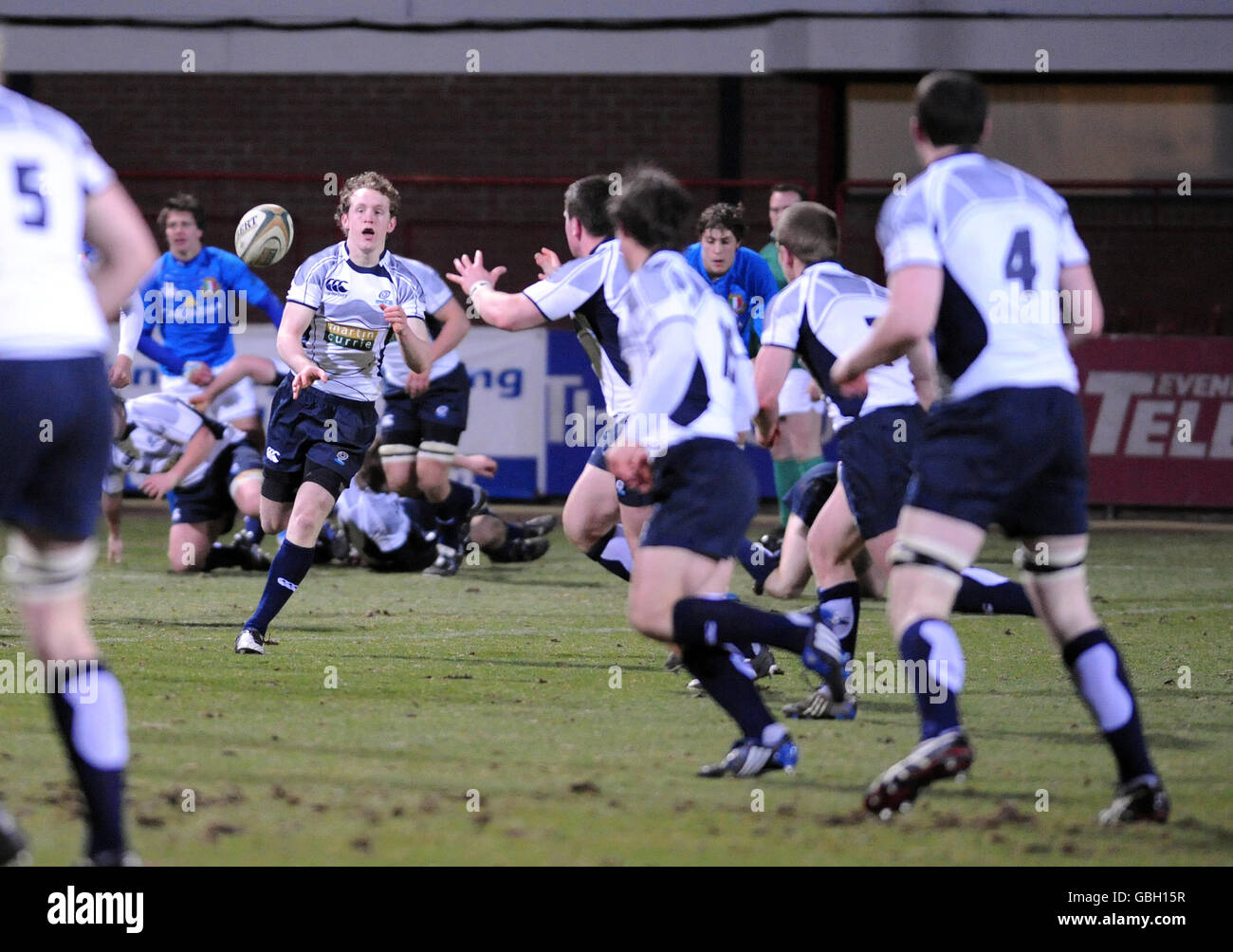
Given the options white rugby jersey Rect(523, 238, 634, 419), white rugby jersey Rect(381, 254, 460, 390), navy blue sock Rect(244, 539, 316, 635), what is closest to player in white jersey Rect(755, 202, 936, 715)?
white rugby jersey Rect(523, 238, 634, 419)

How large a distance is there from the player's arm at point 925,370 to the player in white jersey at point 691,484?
1.85 ft

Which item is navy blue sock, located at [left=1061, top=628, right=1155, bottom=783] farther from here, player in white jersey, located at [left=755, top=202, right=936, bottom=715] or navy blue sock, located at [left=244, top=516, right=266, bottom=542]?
navy blue sock, located at [left=244, top=516, right=266, bottom=542]

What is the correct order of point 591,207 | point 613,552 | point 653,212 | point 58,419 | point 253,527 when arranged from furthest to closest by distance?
point 253,527, point 613,552, point 591,207, point 653,212, point 58,419

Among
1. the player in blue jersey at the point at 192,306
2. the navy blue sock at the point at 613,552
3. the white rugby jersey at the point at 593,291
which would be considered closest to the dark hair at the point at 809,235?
the white rugby jersey at the point at 593,291

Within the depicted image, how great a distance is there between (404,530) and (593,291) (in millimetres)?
5332

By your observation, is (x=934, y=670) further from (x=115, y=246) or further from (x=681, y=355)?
(x=115, y=246)

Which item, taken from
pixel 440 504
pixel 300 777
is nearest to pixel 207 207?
pixel 440 504

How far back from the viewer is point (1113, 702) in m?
5.05

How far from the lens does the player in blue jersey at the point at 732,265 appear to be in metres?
9.26

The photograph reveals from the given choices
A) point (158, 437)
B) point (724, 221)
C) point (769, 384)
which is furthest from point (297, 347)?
point (158, 437)

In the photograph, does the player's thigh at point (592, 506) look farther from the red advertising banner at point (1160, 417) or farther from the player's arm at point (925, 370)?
the red advertising banner at point (1160, 417)

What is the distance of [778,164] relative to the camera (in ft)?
62.1

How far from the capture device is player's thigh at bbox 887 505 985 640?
16.3 ft
